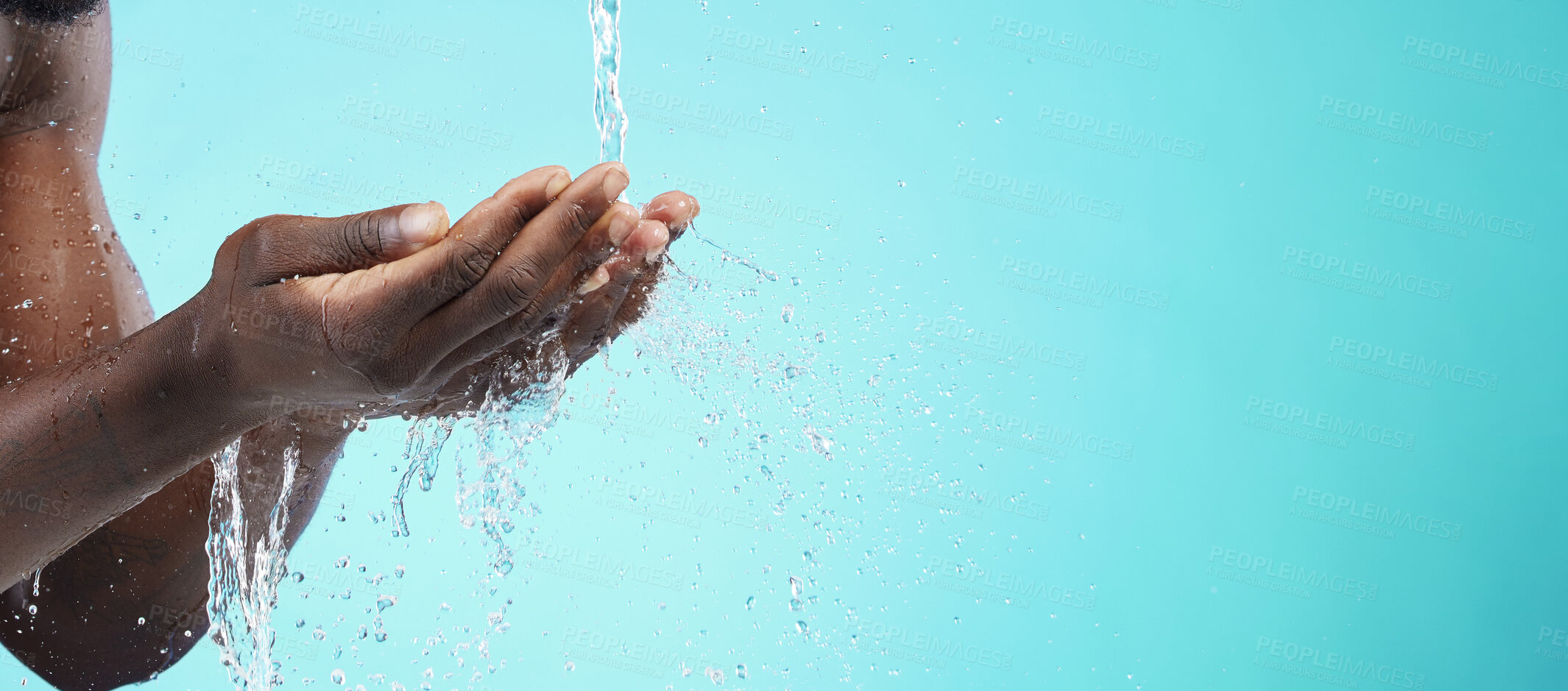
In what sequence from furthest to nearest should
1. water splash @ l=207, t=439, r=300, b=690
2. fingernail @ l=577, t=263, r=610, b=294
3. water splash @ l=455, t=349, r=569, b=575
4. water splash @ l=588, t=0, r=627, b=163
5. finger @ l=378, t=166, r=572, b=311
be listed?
water splash @ l=588, t=0, r=627, b=163 < water splash @ l=207, t=439, r=300, b=690 < water splash @ l=455, t=349, r=569, b=575 < fingernail @ l=577, t=263, r=610, b=294 < finger @ l=378, t=166, r=572, b=311

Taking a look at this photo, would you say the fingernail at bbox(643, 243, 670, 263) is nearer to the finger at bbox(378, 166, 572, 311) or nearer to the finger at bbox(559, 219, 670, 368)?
the finger at bbox(559, 219, 670, 368)

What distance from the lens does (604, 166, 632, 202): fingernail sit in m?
0.76

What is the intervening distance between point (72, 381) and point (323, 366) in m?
0.24

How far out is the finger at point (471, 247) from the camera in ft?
2.45

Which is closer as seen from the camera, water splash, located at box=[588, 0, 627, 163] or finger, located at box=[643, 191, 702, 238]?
finger, located at box=[643, 191, 702, 238]

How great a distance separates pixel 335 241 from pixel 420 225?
0.22ft

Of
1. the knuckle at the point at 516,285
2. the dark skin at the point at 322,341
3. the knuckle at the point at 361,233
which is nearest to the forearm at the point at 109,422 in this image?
the dark skin at the point at 322,341

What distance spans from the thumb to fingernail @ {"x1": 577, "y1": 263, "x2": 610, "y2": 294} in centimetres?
13

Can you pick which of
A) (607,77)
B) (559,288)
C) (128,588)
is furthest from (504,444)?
(607,77)

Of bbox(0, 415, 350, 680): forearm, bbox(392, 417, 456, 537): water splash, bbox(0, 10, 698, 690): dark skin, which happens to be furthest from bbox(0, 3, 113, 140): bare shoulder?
bbox(392, 417, 456, 537): water splash

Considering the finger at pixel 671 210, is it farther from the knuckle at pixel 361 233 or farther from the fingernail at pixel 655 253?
the knuckle at pixel 361 233

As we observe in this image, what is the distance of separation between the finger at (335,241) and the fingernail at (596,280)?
0.13 metres

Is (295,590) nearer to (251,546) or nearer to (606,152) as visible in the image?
(251,546)

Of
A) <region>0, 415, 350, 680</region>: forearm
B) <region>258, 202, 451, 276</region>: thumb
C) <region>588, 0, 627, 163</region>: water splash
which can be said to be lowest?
<region>0, 415, 350, 680</region>: forearm
